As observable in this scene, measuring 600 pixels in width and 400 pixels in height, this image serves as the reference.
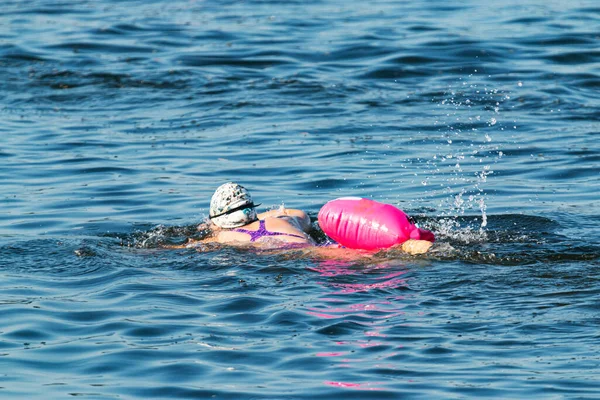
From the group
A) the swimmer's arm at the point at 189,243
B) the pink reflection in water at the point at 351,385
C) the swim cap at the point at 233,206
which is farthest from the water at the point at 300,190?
the swim cap at the point at 233,206

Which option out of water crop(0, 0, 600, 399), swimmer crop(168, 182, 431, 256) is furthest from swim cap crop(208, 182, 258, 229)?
water crop(0, 0, 600, 399)

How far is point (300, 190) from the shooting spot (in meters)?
13.1

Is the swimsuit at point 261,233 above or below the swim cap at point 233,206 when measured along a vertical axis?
below

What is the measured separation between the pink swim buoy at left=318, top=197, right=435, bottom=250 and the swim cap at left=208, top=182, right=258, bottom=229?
0.92 m

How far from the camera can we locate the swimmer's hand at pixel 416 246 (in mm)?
9258

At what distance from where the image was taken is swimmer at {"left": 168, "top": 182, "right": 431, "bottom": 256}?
33.4 feet

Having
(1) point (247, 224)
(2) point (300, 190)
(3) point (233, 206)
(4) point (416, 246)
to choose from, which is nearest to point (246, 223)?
(1) point (247, 224)

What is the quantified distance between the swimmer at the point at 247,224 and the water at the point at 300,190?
0.28 metres

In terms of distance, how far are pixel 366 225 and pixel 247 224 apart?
1479mm

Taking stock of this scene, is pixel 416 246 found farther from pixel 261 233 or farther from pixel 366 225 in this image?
pixel 261 233

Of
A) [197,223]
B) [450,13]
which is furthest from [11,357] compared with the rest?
[450,13]

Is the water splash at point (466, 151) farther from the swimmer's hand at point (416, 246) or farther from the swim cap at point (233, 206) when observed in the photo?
the swim cap at point (233, 206)

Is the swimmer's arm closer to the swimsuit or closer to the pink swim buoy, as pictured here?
the swimsuit

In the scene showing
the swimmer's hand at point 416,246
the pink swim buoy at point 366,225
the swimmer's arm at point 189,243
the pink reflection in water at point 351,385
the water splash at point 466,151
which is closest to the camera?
the pink reflection in water at point 351,385
